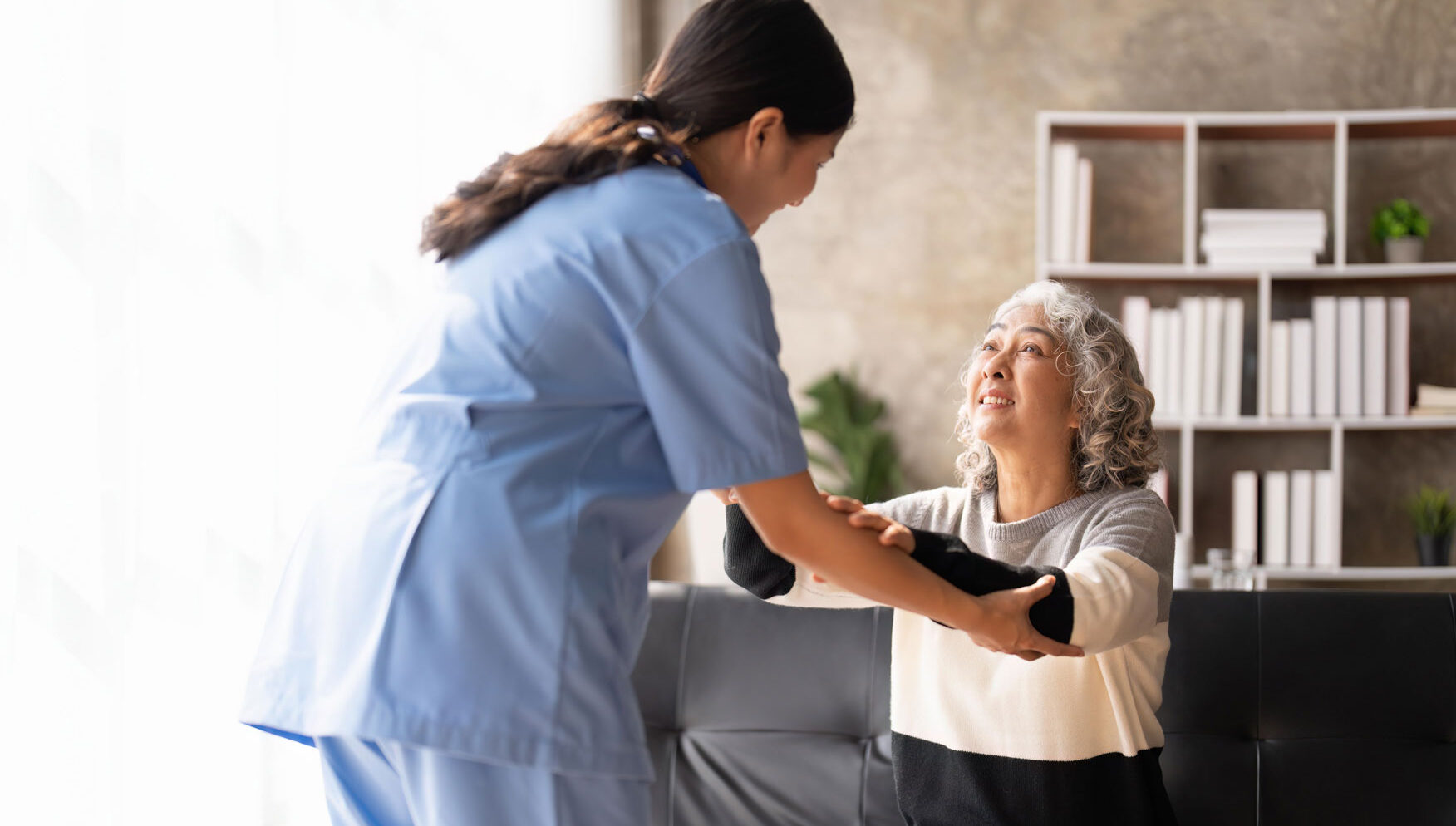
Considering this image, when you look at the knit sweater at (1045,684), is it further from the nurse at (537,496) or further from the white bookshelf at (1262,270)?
the white bookshelf at (1262,270)

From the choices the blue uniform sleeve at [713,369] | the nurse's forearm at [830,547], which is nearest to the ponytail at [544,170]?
the blue uniform sleeve at [713,369]

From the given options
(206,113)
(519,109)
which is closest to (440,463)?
(206,113)

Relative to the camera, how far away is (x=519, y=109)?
3152mm

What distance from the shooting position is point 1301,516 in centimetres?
361

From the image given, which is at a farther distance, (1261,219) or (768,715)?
(1261,219)

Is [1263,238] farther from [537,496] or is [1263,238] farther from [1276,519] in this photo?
[537,496]

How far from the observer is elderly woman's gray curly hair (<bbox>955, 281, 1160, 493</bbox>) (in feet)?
5.41

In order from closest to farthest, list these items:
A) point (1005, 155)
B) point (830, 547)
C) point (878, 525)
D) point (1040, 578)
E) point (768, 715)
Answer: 1. point (830, 547)
2. point (878, 525)
3. point (1040, 578)
4. point (768, 715)
5. point (1005, 155)

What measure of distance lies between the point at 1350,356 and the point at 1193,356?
45cm

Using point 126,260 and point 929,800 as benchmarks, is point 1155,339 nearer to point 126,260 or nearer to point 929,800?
point 929,800

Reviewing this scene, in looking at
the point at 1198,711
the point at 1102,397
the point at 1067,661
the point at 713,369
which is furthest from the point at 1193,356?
the point at 713,369

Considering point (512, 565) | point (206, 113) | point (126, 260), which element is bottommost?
point (512, 565)

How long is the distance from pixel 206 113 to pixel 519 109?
1416mm

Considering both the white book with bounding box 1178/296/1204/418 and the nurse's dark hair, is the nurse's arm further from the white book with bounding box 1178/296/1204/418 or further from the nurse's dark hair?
the white book with bounding box 1178/296/1204/418
